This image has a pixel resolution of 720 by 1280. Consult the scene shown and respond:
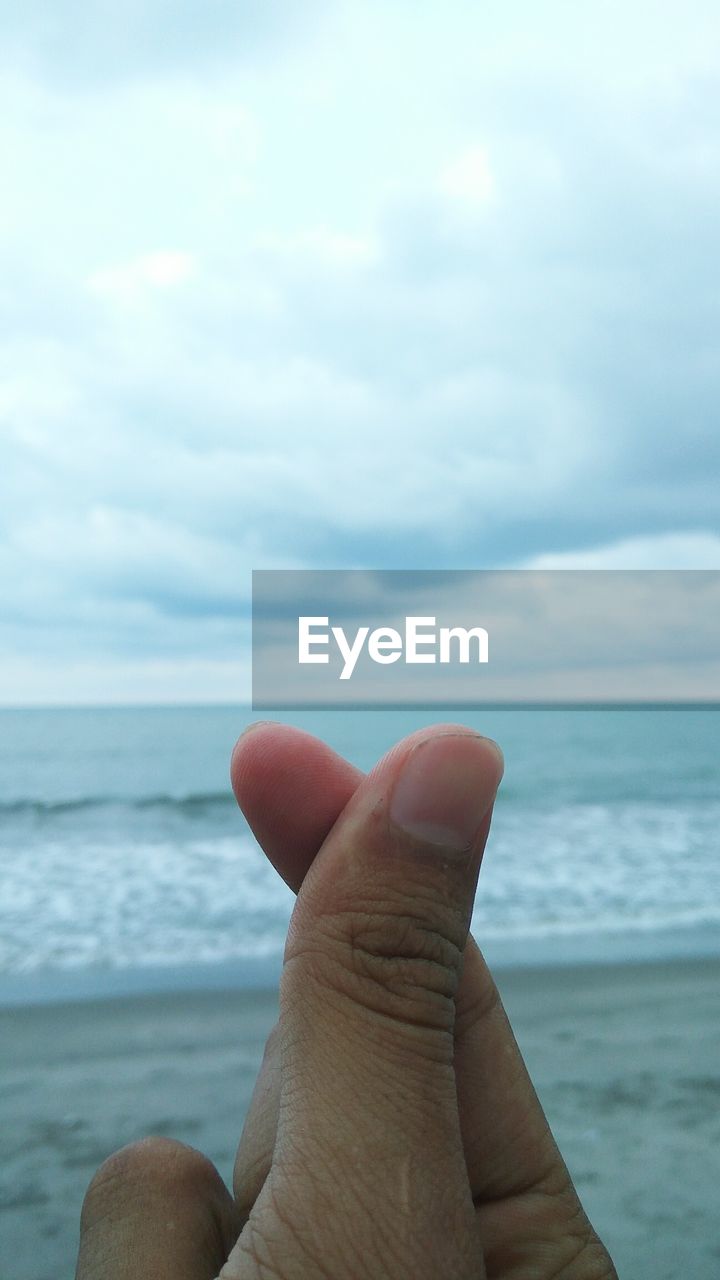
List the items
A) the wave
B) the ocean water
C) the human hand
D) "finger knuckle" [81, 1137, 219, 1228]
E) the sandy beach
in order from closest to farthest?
1. the human hand
2. "finger knuckle" [81, 1137, 219, 1228]
3. the sandy beach
4. the ocean water
5. the wave

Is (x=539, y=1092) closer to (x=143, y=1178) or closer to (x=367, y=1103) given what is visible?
(x=143, y=1178)

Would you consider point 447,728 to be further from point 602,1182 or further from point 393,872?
point 602,1182

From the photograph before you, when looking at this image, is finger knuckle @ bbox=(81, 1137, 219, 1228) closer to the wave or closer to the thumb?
the thumb

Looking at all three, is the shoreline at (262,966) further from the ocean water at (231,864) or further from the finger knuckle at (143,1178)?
the finger knuckle at (143,1178)

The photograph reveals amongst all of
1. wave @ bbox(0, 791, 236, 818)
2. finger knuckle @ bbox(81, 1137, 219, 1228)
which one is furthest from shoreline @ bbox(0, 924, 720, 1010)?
wave @ bbox(0, 791, 236, 818)

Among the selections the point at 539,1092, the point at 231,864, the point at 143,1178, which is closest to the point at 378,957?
the point at 143,1178
